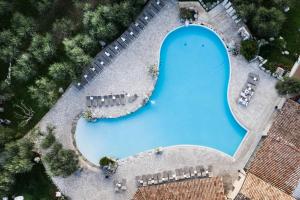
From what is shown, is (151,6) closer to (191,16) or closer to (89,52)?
(191,16)

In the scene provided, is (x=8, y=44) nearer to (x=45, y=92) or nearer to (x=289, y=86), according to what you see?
(x=45, y=92)

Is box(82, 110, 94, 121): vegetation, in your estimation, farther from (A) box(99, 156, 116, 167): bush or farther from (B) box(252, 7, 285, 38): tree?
(B) box(252, 7, 285, 38): tree

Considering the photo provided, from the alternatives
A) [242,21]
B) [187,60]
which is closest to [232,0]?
[242,21]

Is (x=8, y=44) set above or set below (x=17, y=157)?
above

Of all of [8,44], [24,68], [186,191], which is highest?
[8,44]

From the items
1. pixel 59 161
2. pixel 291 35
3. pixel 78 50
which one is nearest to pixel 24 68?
pixel 78 50

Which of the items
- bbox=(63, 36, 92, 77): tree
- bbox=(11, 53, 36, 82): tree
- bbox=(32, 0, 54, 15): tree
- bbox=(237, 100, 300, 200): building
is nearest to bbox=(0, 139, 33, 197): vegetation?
bbox=(11, 53, 36, 82): tree

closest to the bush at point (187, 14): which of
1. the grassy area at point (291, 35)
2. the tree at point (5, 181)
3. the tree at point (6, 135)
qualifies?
the grassy area at point (291, 35)

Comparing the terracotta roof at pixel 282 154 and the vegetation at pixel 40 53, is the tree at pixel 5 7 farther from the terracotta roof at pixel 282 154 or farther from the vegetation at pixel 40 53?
the terracotta roof at pixel 282 154
